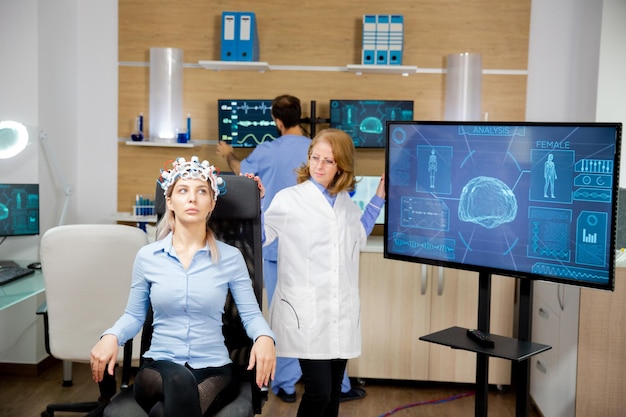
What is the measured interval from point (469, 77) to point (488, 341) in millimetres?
2385

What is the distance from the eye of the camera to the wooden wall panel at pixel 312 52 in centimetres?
445

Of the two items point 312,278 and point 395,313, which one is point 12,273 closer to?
point 312,278

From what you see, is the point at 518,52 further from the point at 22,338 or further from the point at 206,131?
the point at 22,338

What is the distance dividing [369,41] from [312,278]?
2.11 metres

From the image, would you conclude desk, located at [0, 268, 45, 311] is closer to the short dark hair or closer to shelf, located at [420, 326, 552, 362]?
the short dark hair

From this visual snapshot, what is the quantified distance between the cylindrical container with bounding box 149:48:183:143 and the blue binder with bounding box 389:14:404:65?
4.27 ft

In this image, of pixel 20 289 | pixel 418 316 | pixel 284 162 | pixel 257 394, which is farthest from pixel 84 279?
pixel 418 316

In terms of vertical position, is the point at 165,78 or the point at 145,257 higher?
the point at 165,78

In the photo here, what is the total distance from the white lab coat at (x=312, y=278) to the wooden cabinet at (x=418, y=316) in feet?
4.21

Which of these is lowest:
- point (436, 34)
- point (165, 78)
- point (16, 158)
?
point (16, 158)

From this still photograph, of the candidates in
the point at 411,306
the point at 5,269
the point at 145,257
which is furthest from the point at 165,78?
the point at 145,257

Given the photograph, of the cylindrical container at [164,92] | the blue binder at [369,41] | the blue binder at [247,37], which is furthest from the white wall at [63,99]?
the blue binder at [369,41]

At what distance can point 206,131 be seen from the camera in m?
4.59

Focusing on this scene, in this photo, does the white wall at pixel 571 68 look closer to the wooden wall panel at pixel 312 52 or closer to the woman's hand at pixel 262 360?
the wooden wall panel at pixel 312 52
